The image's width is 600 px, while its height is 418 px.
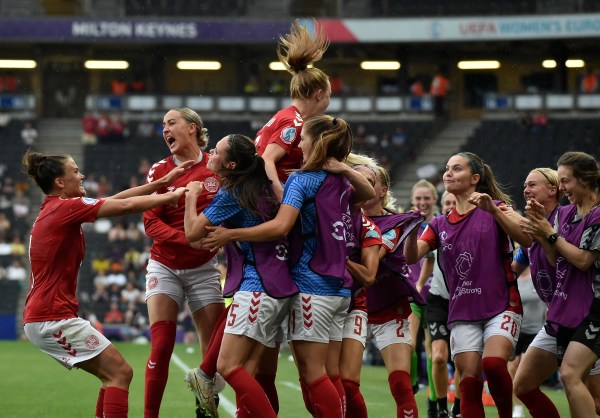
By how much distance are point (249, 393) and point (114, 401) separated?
1156 millimetres

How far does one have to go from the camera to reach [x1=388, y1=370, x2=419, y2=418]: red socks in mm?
8312

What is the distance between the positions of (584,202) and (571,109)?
89.9ft

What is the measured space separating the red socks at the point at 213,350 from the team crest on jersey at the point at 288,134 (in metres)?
1.32

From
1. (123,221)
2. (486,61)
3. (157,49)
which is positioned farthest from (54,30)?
(486,61)

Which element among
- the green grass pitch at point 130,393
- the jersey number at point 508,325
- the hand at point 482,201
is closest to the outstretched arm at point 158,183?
the hand at point 482,201

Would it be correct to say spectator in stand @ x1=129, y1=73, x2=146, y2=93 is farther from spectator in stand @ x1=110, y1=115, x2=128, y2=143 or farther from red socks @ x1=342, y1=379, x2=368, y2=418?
red socks @ x1=342, y1=379, x2=368, y2=418

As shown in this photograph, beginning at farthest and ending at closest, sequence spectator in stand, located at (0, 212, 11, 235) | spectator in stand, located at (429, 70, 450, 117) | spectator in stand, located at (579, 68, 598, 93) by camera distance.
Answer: spectator in stand, located at (429, 70, 450, 117) → spectator in stand, located at (579, 68, 598, 93) → spectator in stand, located at (0, 212, 11, 235)

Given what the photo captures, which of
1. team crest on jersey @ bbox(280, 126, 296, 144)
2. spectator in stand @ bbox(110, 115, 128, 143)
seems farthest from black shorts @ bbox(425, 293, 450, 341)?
spectator in stand @ bbox(110, 115, 128, 143)

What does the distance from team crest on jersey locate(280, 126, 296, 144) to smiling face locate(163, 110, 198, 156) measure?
115 cm

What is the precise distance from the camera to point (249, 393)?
7086mm

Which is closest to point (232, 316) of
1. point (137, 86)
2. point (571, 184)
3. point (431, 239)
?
point (431, 239)

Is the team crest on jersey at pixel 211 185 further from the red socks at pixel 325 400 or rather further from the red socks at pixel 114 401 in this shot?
the red socks at pixel 325 400

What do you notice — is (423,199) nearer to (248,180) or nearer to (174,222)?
(174,222)

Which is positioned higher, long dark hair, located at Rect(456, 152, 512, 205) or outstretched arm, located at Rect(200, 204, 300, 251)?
long dark hair, located at Rect(456, 152, 512, 205)
